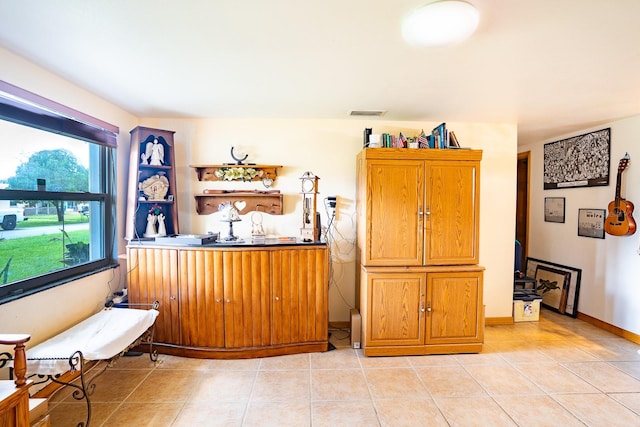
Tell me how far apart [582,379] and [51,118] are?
180 inches

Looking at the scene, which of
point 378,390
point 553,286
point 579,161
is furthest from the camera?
point 553,286

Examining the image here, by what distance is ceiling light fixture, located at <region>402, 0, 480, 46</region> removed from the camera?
1.36m

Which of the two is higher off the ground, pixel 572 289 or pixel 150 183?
pixel 150 183

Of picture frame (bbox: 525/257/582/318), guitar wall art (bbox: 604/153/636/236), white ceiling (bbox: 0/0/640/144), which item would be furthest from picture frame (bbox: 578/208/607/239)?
white ceiling (bbox: 0/0/640/144)

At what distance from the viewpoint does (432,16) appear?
4.61ft

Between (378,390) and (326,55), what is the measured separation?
7.95ft

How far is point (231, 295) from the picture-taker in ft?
8.77

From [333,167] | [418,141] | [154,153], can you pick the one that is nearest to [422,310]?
[418,141]

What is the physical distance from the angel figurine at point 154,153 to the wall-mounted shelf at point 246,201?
0.51m

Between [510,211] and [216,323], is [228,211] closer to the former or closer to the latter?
[216,323]

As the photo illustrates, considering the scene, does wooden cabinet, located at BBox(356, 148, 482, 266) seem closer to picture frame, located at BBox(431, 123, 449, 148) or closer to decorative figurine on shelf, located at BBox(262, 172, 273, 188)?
picture frame, located at BBox(431, 123, 449, 148)

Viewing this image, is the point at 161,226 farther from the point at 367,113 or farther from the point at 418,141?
the point at 418,141

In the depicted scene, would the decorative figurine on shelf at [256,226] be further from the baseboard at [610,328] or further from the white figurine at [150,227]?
the baseboard at [610,328]

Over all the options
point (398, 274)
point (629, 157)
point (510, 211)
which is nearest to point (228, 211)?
point (398, 274)
